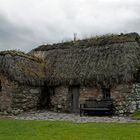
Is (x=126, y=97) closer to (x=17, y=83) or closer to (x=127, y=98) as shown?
(x=127, y=98)

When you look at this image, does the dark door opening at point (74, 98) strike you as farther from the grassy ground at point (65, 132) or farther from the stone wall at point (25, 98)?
the grassy ground at point (65, 132)

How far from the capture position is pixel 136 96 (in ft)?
79.7

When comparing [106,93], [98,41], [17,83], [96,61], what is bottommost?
[106,93]

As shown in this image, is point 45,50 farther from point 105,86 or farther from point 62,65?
point 105,86

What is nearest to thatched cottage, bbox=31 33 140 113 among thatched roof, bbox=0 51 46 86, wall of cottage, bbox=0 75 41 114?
thatched roof, bbox=0 51 46 86

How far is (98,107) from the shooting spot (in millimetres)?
24156

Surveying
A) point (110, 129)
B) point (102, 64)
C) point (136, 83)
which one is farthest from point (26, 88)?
point (110, 129)

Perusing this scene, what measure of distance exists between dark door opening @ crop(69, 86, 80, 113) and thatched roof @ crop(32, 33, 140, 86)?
68cm

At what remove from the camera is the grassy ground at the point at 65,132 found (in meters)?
13.5

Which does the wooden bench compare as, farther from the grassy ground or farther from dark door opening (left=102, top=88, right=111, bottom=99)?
the grassy ground

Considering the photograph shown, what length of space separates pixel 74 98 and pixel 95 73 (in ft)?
9.14

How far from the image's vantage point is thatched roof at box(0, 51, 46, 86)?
83.6 feet

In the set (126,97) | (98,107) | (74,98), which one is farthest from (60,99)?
(126,97)

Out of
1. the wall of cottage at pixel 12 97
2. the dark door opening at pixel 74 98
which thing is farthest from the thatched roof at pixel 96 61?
the wall of cottage at pixel 12 97
